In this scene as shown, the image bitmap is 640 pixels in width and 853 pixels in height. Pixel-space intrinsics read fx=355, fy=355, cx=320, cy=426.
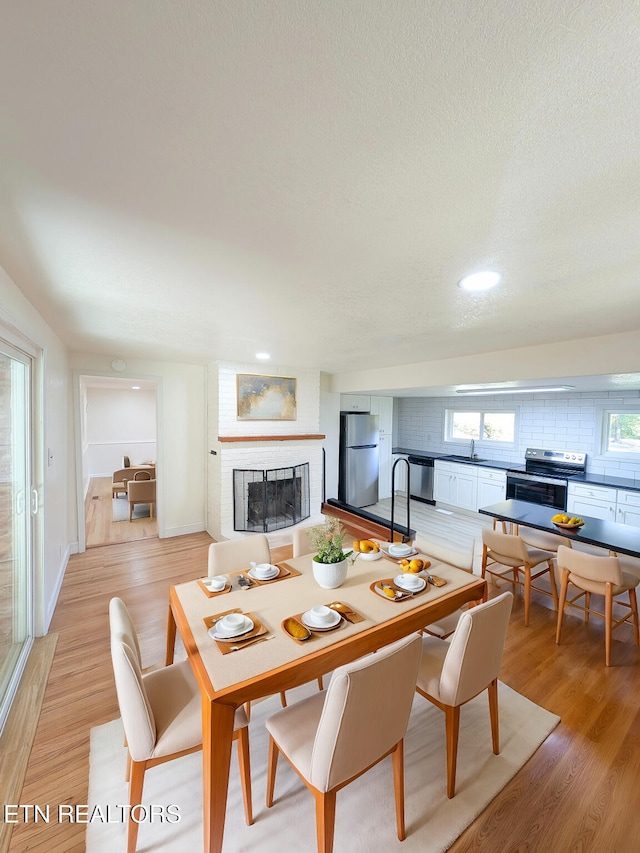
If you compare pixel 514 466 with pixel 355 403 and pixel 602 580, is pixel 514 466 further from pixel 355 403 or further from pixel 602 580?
pixel 602 580

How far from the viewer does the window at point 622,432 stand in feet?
14.8

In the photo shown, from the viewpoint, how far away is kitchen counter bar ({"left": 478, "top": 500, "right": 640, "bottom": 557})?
268 centimetres

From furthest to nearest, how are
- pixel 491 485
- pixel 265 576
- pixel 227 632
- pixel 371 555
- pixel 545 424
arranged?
pixel 491 485
pixel 545 424
pixel 371 555
pixel 265 576
pixel 227 632

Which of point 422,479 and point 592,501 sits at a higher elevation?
point 592,501

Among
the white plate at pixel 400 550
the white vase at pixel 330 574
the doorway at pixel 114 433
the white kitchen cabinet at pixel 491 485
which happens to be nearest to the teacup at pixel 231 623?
the white vase at pixel 330 574

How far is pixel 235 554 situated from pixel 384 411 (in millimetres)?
4925

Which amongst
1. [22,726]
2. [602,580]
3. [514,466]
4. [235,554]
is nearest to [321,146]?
[235,554]

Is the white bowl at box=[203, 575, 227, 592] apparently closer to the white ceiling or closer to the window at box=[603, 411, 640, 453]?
the white ceiling

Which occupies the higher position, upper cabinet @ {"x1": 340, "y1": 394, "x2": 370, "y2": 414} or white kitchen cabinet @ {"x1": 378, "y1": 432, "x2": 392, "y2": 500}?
upper cabinet @ {"x1": 340, "y1": 394, "x2": 370, "y2": 414}

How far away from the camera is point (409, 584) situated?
2.01m

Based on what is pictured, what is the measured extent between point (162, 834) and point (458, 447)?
20.5ft

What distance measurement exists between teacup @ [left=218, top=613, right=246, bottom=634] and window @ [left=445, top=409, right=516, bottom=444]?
5531mm

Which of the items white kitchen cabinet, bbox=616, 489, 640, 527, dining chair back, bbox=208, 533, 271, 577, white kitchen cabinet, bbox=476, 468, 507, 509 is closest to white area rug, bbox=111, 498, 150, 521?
dining chair back, bbox=208, 533, 271, 577

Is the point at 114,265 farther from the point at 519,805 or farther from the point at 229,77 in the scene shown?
the point at 519,805
